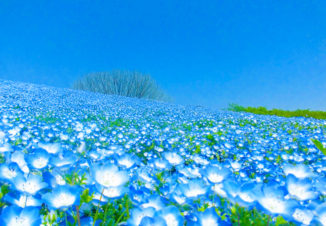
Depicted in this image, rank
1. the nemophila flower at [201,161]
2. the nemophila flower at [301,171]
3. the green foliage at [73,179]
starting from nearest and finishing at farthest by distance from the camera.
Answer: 1. the green foliage at [73,179]
2. the nemophila flower at [301,171]
3. the nemophila flower at [201,161]

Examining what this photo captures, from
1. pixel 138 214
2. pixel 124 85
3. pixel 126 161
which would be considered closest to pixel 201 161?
pixel 126 161

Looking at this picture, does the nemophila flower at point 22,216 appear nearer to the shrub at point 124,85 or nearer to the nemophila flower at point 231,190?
the nemophila flower at point 231,190

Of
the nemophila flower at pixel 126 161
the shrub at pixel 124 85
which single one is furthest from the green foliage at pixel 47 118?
the shrub at pixel 124 85

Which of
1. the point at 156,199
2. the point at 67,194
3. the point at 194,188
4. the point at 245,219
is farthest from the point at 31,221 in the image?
the point at 245,219

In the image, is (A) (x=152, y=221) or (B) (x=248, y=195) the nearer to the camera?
(A) (x=152, y=221)

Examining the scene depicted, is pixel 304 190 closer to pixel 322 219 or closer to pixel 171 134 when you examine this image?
pixel 322 219

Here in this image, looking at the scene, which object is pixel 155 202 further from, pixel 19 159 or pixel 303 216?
pixel 19 159

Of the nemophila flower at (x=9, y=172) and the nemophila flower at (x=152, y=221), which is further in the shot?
the nemophila flower at (x=9, y=172)
